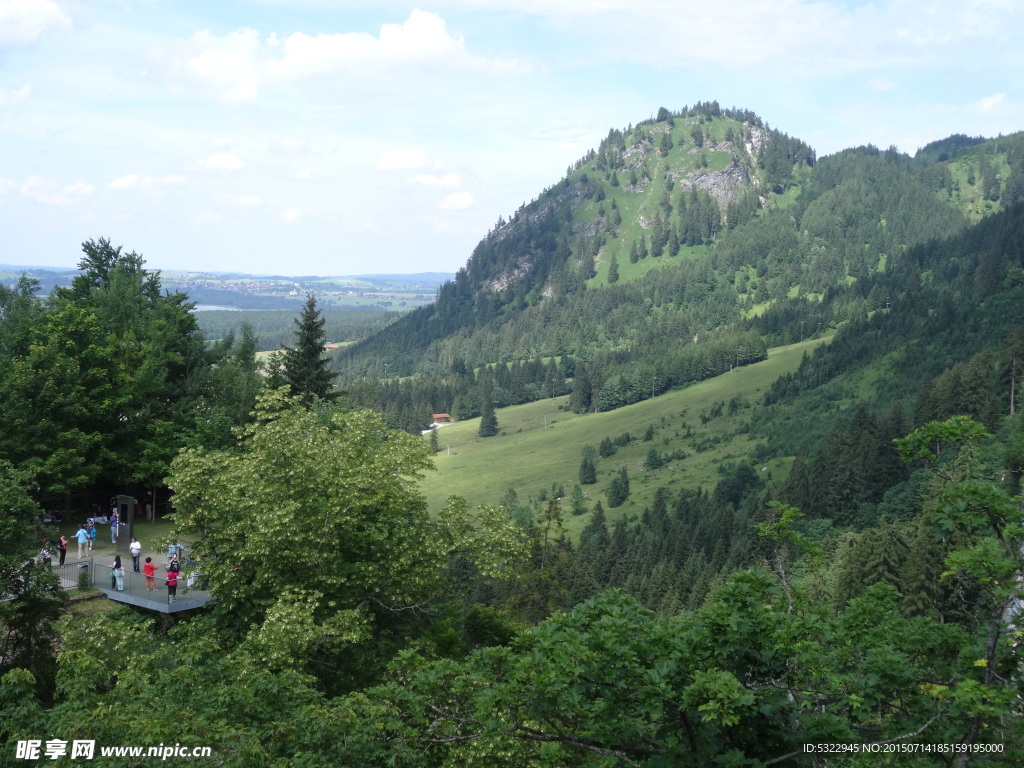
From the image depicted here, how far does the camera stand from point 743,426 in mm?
187375

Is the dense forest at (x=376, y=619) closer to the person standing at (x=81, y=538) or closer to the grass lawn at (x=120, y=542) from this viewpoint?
the grass lawn at (x=120, y=542)

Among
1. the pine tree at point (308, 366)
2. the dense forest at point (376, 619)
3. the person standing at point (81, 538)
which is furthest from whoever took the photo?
the pine tree at point (308, 366)

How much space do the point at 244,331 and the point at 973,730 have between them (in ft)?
175

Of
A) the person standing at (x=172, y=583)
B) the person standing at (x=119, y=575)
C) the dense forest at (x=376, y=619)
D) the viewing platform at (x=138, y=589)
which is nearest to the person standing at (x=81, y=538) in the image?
the viewing platform at (x=138, y=589)

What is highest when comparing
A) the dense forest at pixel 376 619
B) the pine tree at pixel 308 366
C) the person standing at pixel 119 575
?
the pine tree at pixel 308 366

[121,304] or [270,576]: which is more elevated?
[121,304]

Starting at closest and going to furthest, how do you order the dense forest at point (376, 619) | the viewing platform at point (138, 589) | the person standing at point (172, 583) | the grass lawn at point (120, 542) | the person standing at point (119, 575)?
1. the dense forest at point (376, 619)
2. the person standing at point (172, 583)
3. the viewing platform at point (138, 589)
4. the person standing at point (119, 575)
5. the grass lawn at point (120, 542)

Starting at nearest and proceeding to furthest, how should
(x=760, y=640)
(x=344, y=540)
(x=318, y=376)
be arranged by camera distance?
(x=760, y=640) → (x=344, y=540) → (x=318, y=376)

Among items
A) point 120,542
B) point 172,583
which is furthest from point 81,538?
point 172,583

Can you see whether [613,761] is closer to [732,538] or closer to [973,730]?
[973,730]

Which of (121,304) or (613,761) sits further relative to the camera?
(121,304)

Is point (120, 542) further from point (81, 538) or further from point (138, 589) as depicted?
point (138, 589)

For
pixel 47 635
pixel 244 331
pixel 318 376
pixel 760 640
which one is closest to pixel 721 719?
pixel 760 640

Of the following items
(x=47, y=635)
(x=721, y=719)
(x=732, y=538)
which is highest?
(x=721, y=719)
